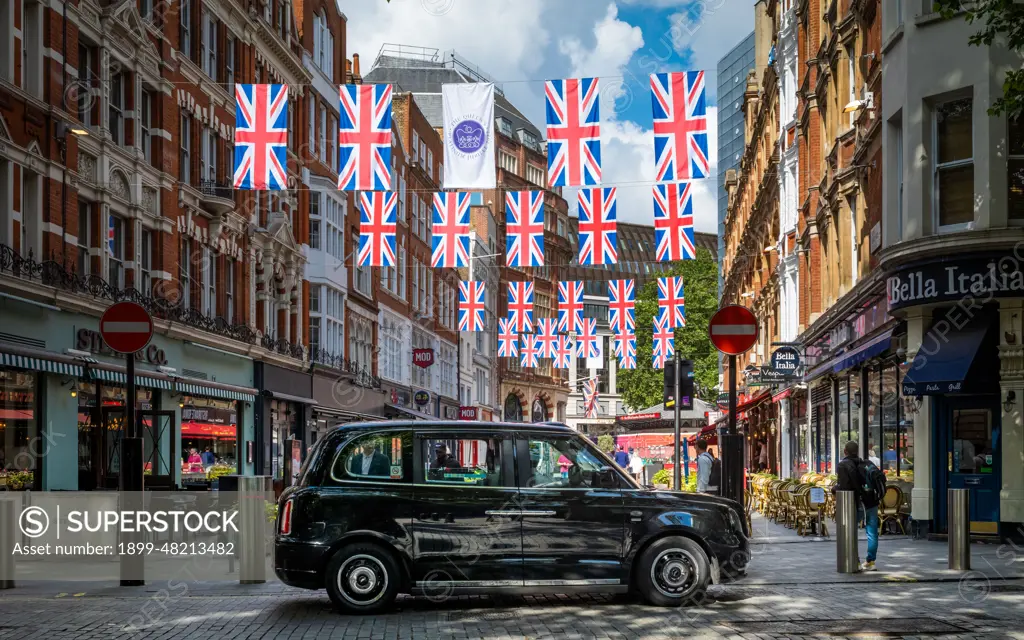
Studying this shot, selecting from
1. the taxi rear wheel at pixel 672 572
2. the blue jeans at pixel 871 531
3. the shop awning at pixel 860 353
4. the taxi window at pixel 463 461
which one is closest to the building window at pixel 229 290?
the shop awning at pixel 860 353

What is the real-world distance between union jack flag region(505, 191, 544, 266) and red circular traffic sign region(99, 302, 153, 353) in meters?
16.8

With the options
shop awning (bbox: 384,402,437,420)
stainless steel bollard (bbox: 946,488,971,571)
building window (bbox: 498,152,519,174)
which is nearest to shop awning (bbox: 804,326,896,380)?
stainless steel bollard (bbox: 946,488,971,571)

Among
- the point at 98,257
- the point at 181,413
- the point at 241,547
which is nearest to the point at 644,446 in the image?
the point at 181,413

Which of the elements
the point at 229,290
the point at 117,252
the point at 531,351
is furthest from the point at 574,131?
the point at 531,351

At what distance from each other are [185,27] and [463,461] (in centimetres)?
2095

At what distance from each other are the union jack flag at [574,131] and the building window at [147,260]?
375 inches

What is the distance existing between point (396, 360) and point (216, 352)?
2429cm

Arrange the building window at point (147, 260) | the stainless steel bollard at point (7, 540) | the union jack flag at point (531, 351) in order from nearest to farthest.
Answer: the stainless steel bollard at point (7, 540)
the building window at point (147, 260)
the union jack flag at point (531, 351)

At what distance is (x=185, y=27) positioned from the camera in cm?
2938

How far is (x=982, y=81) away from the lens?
1834 centimetres

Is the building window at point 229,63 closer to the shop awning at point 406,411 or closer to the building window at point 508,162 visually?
the shop awning at point 406,411

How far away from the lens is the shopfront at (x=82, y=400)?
20.2 m

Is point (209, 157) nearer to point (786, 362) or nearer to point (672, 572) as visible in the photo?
point (786, 362)

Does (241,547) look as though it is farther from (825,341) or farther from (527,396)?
(527,396)
